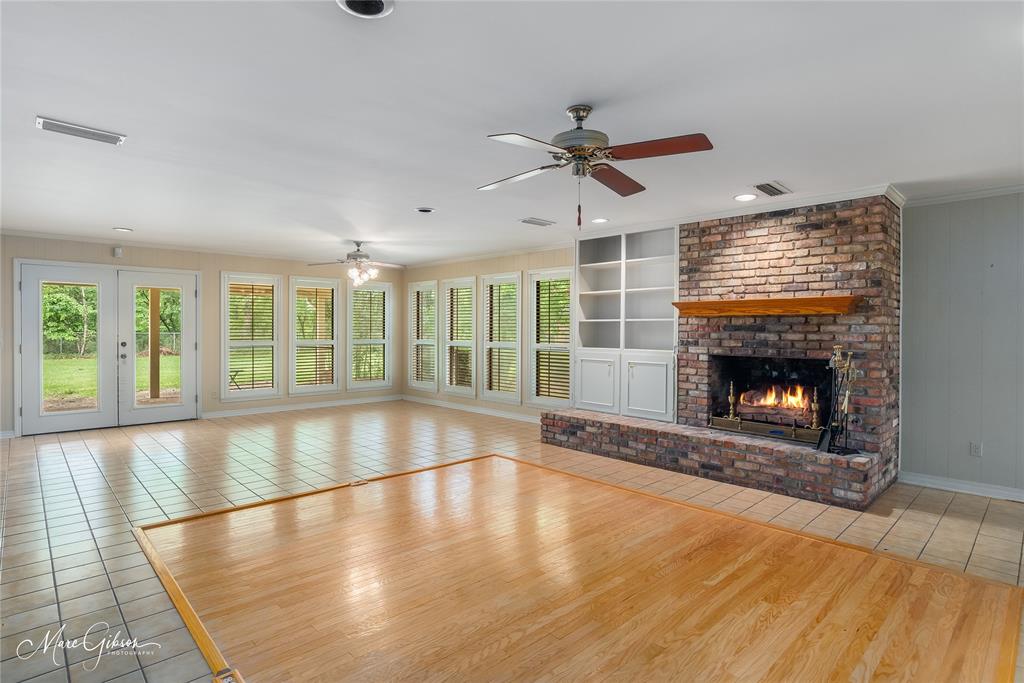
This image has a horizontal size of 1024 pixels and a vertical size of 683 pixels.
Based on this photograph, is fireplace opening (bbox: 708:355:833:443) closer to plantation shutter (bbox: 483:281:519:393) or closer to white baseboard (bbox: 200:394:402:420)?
plantation shutter (bbox: 483:281:519:393)

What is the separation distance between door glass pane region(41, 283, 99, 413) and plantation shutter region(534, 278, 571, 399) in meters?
5.71

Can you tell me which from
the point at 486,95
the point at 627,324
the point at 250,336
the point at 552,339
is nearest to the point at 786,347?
the point at 627,324

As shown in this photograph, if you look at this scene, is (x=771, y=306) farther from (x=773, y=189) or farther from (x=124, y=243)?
(x=124, y=243)

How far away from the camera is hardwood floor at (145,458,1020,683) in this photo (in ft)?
7.23

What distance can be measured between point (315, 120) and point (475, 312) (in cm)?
568

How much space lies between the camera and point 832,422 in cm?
463

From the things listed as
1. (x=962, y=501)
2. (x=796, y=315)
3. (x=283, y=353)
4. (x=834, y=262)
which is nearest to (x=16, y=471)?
(x=283, y=353)

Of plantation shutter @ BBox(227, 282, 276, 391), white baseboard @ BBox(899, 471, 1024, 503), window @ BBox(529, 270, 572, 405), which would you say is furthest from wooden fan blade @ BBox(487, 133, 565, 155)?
plantation shutter @ BBox(227, 282, 276, 391)

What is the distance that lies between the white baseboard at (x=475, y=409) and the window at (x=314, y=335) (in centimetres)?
150

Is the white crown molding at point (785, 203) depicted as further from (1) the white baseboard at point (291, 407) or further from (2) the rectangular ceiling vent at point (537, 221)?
(1) the white baseboard at point (291, 407)

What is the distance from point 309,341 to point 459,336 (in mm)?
2437

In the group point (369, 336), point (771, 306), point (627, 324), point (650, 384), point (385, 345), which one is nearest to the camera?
point (771, 306)

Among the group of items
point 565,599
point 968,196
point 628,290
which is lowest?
point 565,599

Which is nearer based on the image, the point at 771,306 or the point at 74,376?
the point at 771,306
